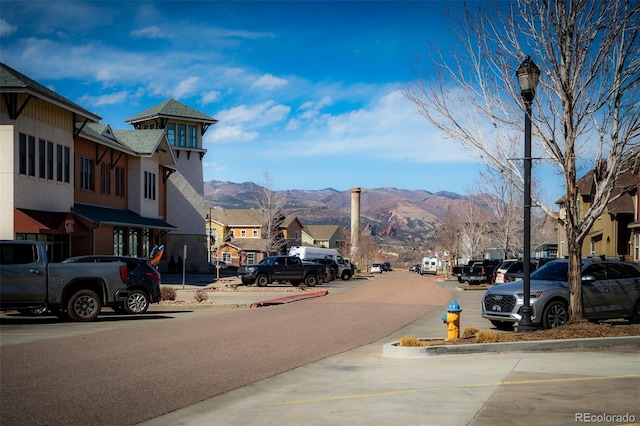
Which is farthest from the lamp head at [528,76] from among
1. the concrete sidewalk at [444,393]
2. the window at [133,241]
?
the window at [133,241]

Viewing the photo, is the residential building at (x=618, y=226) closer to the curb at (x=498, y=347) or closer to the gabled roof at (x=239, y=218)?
the curb at (x=498, y=347)

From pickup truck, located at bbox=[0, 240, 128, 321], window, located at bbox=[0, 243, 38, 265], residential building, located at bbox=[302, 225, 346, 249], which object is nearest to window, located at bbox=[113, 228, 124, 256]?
pickup truck, located at bbox=[0, 240, 128, 321]

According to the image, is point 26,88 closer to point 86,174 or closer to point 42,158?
point 42,158

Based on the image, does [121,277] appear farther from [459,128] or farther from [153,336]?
[459,128]

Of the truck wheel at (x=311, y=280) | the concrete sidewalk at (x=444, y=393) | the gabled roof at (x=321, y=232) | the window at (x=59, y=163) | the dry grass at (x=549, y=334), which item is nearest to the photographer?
the concrete sidewalk at (x=444, y=393)

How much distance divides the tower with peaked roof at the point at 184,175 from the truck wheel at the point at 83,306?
39434mm

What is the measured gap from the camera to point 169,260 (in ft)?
188

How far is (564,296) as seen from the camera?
52.5ft

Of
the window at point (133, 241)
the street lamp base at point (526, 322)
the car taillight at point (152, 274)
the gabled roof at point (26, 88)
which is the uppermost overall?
the gabled roof at point (26, 88)

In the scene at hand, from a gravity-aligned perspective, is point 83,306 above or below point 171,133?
below

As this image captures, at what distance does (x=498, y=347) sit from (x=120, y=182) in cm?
3396
